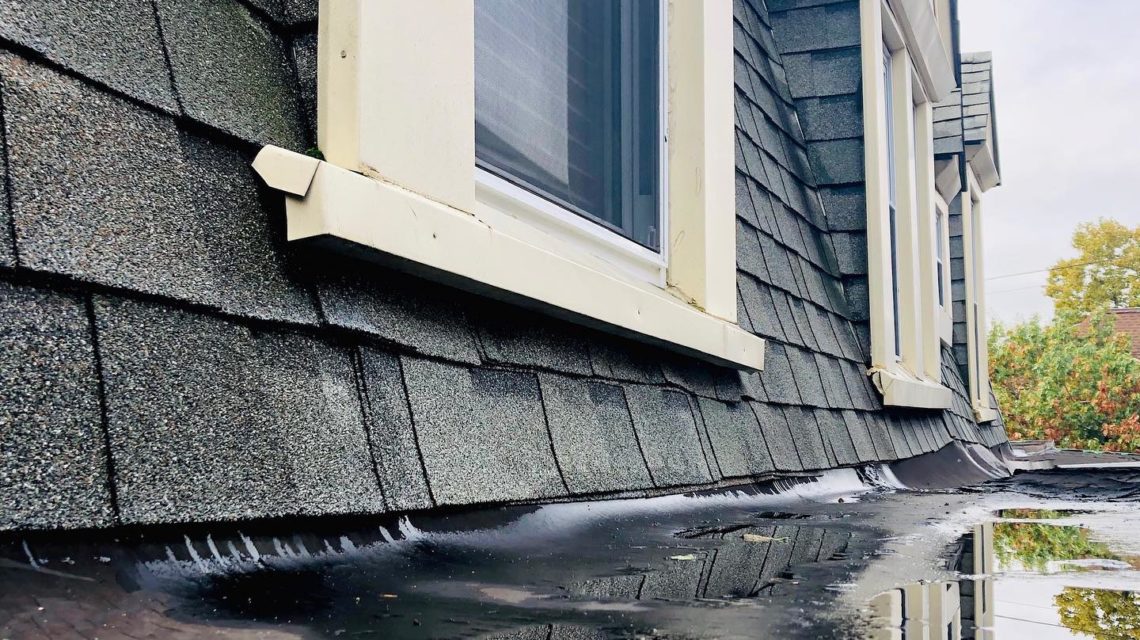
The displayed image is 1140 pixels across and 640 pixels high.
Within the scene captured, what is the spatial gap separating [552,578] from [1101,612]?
23.9 inches

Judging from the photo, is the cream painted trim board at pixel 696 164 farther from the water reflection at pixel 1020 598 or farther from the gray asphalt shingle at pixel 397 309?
the gray asphalt shingle at pixel 397 309

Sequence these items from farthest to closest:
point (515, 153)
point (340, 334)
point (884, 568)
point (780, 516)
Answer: point (780, 516) < point (515, 153) < point (884, 568) < point (340, 334)

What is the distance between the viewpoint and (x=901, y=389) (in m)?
3.78

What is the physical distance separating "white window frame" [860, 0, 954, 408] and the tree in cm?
3293

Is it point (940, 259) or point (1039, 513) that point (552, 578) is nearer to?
point (1039, 513)

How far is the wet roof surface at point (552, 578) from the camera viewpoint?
30.5 inches

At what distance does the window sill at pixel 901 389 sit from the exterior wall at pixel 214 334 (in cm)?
224

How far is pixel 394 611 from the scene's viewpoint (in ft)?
2.93

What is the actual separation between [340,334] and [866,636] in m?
0.63

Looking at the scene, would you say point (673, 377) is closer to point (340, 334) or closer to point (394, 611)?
point (340, 334)

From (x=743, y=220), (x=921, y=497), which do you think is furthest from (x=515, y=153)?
(x=921, y=497)

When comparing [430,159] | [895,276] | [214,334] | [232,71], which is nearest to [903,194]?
[895,276]

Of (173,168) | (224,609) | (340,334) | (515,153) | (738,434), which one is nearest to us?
(224,609)

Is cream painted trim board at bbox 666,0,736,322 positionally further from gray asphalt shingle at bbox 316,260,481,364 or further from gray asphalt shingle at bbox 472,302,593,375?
gray asphalt shingle at bbox 316,260,481,364
